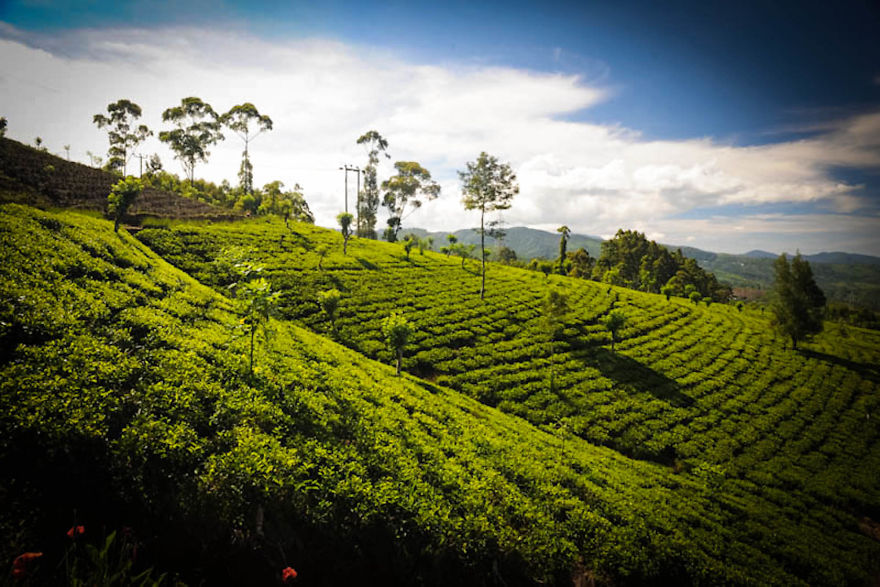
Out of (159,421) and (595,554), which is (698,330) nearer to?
(595,554)

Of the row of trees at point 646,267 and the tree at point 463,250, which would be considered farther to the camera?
the row of trees at point 646,267

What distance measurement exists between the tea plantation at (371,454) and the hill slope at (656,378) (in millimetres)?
222

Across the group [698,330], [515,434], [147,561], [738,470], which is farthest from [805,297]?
[147,561]

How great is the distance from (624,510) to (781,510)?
41.3 feet

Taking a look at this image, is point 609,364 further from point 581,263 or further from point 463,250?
point 581,263

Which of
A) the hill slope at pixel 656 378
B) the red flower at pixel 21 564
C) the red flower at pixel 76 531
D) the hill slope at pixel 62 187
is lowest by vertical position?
the hill slope at pixel 656 378

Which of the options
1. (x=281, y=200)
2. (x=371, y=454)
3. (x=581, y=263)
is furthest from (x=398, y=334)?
(x=581, y=263)

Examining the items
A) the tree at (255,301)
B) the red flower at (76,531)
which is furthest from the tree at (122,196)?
the red flower at (76,531)

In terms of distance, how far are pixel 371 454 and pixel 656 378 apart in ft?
98.7

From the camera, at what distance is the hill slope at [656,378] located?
18875mm

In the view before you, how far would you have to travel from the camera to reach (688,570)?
34.8 feet

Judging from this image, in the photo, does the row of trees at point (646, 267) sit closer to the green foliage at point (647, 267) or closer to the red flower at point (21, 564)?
the green foliage at point (647, 267)

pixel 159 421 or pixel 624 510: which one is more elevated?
pixel 159 421

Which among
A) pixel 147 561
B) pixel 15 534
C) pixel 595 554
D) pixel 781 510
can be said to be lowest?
pixel 781 510
